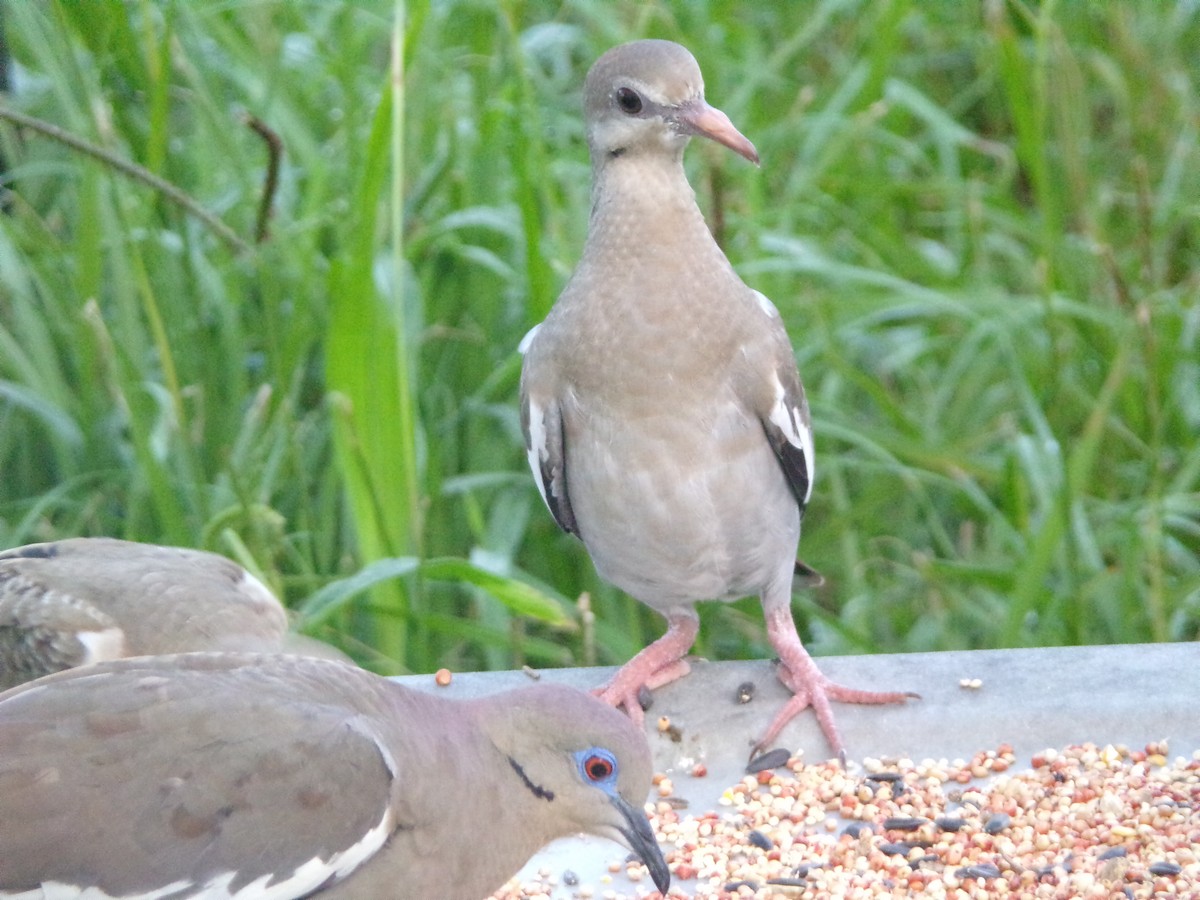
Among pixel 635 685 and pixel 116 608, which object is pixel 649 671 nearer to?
pixel 635 685

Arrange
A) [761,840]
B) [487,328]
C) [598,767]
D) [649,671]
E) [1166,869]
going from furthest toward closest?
[487,328]
[649,671]
[761,840]
[1166,869]
[598,767]

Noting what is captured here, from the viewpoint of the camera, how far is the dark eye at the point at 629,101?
2.51 meters

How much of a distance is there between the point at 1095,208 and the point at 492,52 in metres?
1.53

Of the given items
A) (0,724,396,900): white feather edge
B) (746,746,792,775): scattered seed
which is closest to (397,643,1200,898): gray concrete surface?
(746,746,792,775): scattered seed

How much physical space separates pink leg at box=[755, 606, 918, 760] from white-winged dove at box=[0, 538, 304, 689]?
0.75 metres

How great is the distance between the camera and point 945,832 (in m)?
2.30

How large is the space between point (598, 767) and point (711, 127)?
978 mm

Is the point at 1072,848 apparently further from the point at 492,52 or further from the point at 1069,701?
the point at 492,52

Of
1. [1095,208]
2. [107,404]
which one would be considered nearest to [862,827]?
[107,404]

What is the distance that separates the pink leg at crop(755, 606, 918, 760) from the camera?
2.52m

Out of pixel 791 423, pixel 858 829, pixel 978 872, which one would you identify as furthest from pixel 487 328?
pixel 978 872

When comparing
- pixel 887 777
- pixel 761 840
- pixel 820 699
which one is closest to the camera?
pixel 761 840

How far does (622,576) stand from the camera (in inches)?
107

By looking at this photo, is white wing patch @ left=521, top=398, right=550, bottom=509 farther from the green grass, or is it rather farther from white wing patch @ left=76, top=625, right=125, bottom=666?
white wing patch @ left=76, top=625, right=125, bottom=666
